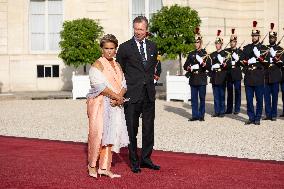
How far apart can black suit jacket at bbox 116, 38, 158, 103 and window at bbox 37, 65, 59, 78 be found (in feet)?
63.2

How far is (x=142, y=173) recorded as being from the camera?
25.7 ft

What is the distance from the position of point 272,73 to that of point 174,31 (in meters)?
7.95

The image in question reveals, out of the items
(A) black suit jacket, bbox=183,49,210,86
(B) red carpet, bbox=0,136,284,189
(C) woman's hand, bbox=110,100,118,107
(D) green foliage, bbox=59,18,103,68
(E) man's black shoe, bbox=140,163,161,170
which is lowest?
(B) red carpet, bbox=0,136,284,189

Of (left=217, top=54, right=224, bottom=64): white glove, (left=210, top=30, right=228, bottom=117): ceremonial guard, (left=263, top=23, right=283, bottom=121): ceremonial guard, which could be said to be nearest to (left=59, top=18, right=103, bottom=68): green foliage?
(left=210, top=30, right=228, bottom=117): ceremonial guard

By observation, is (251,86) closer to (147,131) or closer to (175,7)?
(147,131)

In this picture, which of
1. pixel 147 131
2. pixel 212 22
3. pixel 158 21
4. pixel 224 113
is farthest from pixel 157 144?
pixel 212 22

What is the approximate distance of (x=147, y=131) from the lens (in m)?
8.20

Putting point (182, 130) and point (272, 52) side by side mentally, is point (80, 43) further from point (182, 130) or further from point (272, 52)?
point (182, 130)

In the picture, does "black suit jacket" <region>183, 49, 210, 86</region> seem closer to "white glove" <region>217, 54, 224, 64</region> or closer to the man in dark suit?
"white glove" <region>217, 54, 224, 64</region>

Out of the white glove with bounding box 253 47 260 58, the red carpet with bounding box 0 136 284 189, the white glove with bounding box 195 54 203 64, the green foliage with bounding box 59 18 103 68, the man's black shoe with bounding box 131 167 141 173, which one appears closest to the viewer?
the red carpet with bounding box 0 136 284 189

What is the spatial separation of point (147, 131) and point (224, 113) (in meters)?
7.91

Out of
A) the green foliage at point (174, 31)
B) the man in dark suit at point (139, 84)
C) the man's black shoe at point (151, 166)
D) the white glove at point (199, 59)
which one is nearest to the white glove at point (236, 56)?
the white glove at point (199, 59)

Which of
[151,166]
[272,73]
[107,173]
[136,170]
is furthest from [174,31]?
[107,173]

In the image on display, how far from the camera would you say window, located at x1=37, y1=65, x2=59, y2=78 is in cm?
2709
